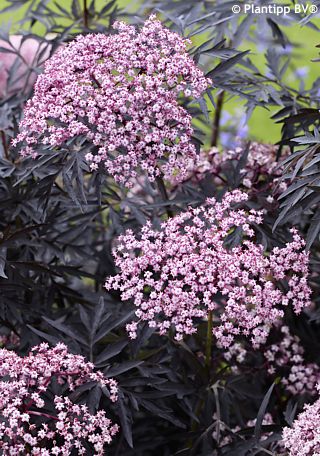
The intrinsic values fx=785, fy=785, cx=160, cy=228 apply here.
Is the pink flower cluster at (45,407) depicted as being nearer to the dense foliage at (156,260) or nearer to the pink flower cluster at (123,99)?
the dense foliage at (156,260)

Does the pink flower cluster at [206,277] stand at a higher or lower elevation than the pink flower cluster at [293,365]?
higher

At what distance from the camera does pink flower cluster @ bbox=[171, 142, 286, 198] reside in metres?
1.70

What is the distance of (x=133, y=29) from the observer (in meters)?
1.44

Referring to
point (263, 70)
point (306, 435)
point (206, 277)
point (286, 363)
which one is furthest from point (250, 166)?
point (263, 70)

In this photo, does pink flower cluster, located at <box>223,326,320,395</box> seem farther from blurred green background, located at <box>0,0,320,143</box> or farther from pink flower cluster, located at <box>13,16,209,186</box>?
blurred green background, located at <box>0,0,320,143</box>

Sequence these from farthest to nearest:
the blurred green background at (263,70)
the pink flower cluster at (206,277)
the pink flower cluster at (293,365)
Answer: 1. the blurred green background at (263,70)
2. the pink flower cluster at (293,365)
3. the pink flower cluster at (206,277)

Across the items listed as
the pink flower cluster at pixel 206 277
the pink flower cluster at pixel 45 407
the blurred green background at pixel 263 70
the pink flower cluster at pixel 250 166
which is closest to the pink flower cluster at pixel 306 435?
the pink flower cluster at pixel 206 277

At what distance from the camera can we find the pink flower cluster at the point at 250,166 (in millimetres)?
1697

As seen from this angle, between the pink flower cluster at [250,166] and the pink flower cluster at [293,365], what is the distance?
0.33 m

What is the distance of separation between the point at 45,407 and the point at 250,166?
74cm

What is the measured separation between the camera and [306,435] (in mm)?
1258

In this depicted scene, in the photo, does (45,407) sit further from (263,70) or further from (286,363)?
(263,70)

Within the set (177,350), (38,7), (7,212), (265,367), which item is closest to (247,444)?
(177,350)

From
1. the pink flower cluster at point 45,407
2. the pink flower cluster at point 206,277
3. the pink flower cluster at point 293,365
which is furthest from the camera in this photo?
the pink flower cluster at point 293,365
